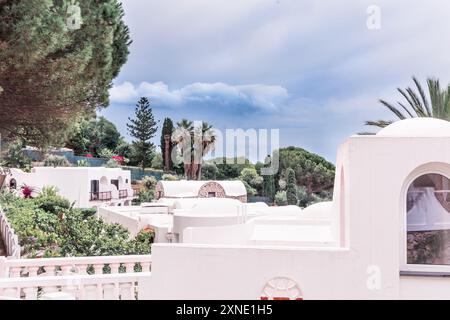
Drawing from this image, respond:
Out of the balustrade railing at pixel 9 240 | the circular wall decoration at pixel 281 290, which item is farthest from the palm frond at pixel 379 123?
the balustrade railing at pixel 9 240

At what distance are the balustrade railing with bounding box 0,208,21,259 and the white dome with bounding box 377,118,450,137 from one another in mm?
10597

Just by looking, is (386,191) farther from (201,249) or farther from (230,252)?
(201,249)

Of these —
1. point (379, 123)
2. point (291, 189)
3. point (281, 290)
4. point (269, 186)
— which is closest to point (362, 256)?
point (281, 290)

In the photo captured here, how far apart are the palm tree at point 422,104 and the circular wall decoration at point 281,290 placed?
1584 cm

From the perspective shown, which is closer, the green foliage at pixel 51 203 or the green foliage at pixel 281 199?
the green foliage at pixel 51 203

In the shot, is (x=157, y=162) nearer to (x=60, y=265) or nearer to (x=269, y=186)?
(x=269, y=186)

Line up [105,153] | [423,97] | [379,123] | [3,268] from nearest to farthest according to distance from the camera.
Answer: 1. [3,268]
2. [423,97]
3. [379,123]
4. [105,153]

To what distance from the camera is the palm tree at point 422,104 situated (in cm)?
1894

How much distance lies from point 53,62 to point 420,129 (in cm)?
856

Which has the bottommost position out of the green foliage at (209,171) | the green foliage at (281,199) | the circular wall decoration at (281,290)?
the green foliage at (281,199)

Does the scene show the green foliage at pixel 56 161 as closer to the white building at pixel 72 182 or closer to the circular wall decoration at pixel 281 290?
the white building at pixel 72 182

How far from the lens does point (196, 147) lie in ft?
170

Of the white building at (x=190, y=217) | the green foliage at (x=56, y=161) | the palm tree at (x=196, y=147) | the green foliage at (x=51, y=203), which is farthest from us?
the palm tree at (x=196, y=147)

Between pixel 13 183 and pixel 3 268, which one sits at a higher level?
pixel 13 183
